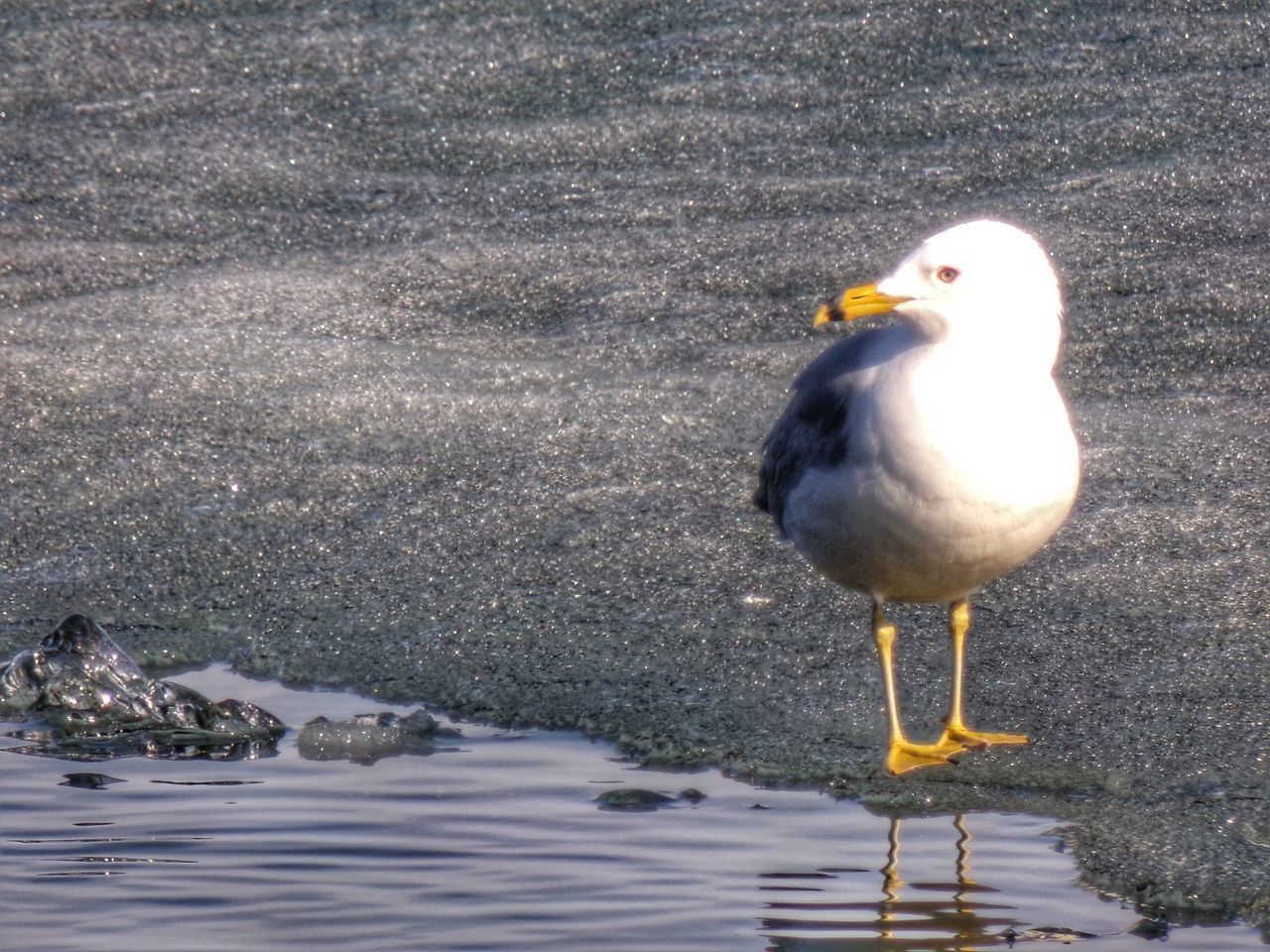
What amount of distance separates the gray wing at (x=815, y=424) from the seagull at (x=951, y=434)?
2 cm

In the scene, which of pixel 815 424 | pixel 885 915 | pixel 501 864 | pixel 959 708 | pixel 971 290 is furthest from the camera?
pixel 815 424

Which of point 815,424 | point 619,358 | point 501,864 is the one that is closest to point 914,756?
point 815,424

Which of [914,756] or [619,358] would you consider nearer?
[914,756]

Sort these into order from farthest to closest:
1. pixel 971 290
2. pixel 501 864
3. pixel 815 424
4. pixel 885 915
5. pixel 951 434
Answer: pixel 815 424 → pixel 971 290 → pixel 951 434 → pixel 501 864 → pixel 885 915

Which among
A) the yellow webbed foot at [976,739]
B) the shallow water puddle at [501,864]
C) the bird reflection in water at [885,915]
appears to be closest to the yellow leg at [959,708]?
the yellow webbed foot at [976,739]

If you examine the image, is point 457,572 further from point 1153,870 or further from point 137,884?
point 1153,870

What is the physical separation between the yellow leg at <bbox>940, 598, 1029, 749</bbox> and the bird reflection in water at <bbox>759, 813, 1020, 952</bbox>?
689 mm

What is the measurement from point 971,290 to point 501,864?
74.7 inches

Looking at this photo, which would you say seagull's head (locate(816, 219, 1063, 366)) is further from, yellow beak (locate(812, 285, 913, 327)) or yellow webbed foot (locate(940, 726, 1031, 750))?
yellow webbed foot (locate(940, 726, 1031, 750))

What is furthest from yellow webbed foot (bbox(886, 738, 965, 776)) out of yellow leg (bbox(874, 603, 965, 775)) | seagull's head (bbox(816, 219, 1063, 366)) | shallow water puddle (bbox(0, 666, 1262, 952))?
seagull's head (bbox(816, 219, 1063, 366))

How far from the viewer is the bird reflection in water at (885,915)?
12.1 feet

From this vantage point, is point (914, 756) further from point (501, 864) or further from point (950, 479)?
point (501, 864)

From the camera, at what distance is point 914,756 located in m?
4.59

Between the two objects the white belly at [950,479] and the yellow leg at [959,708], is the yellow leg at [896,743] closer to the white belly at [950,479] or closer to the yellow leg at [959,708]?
the yellow leg at [959,708]
